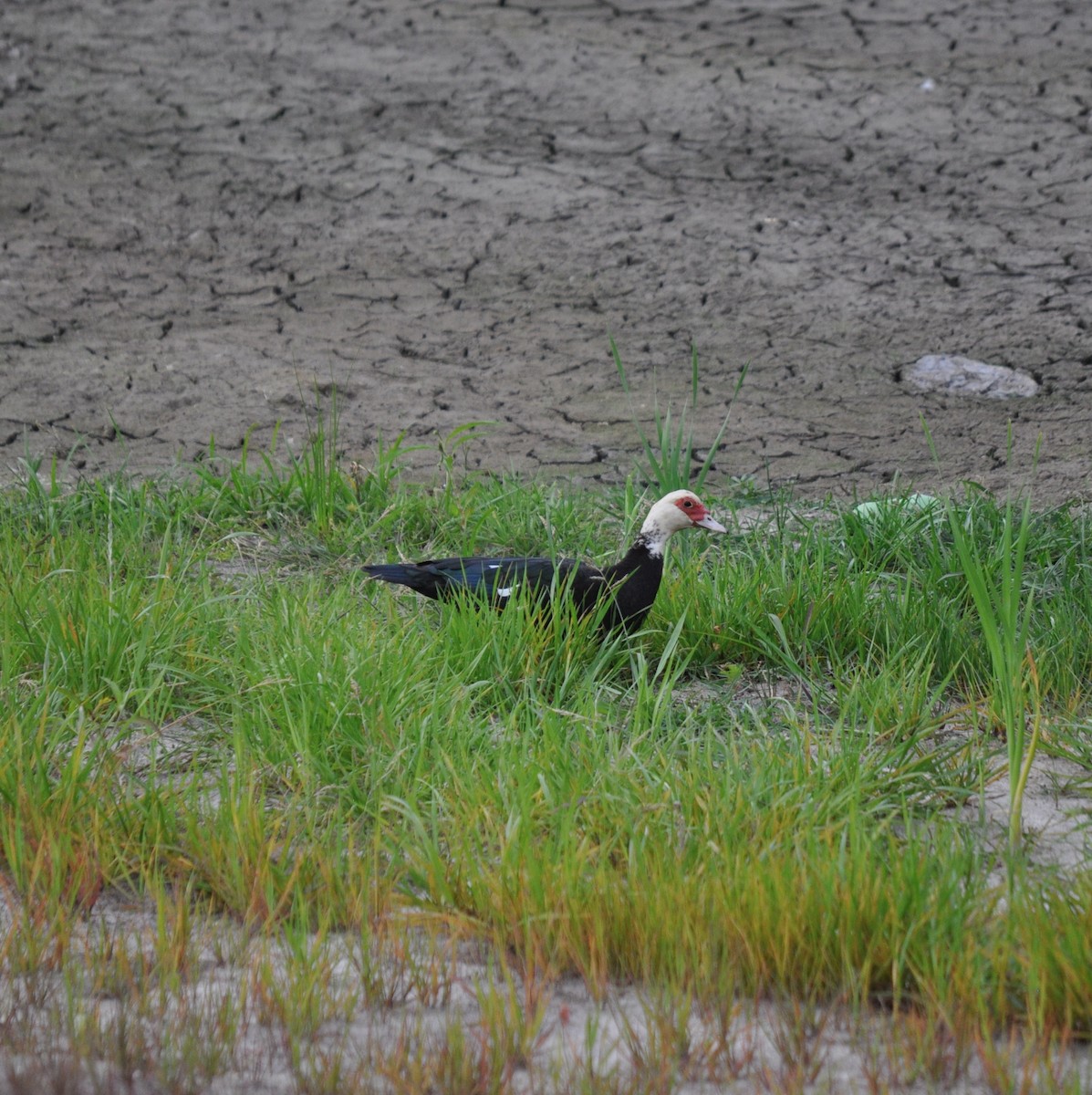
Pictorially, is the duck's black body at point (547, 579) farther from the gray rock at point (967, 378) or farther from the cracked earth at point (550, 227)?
the gray rock at point (967, 378)

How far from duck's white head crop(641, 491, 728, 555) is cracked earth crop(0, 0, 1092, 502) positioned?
4.11 ft

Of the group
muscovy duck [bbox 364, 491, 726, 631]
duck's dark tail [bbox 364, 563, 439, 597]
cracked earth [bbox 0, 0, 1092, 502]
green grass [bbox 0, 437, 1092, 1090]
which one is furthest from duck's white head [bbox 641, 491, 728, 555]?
cracked earth [bbox 0, 0, 1092, 502]

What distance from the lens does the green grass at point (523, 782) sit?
1.88 meters

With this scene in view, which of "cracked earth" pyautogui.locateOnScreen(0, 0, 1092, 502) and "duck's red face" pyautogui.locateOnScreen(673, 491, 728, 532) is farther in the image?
"cracked earth" pyautogui.locateOnScreen(0, 0, 1092, 502)

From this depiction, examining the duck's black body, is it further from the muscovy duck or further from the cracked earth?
the cracked earth

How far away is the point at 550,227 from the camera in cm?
646

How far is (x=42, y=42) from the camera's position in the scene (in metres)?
8.15

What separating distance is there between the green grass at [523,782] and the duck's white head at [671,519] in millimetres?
148

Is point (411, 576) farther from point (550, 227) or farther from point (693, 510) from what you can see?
point (550, 227)

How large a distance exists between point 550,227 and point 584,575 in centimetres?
371

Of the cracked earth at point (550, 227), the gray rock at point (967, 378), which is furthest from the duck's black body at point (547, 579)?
the gray rock at point (967, 378)

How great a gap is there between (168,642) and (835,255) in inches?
170

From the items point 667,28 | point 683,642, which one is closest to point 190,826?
point 683,642

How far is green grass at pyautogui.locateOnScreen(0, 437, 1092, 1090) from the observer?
1879 millimetres
